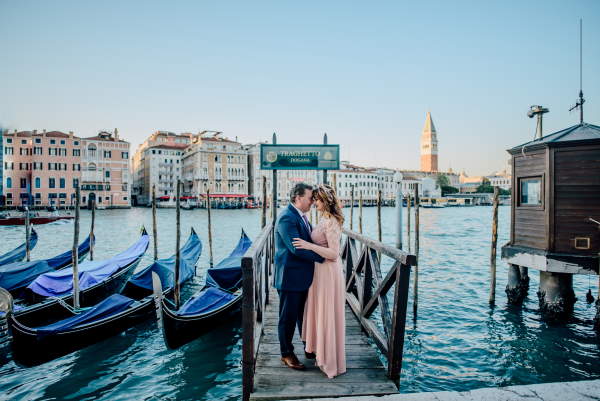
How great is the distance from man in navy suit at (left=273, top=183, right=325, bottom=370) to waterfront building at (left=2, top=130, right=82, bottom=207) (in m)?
59.1

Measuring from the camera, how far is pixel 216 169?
6762cm

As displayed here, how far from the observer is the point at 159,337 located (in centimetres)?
695

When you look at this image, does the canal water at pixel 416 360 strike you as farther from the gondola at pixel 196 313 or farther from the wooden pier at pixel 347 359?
the wooden pier at pixel 347 359

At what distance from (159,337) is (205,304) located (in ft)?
4.11

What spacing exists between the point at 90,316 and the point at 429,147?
128 metres

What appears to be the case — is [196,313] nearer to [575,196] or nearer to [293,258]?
[293,258]

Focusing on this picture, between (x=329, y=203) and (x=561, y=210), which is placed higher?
(x=329, y=203)

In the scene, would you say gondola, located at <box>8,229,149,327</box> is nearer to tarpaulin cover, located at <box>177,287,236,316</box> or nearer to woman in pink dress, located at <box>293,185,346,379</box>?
tarpaulin cover, located at <box>177,287,236,316</box>

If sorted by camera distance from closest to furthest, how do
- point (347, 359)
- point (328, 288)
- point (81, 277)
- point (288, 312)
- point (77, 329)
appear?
point (328, 288) < point (288, 312) < point (347, 359) < point (77, 329) < point (81, 277)

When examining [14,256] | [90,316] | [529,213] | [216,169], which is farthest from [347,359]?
[216,169]

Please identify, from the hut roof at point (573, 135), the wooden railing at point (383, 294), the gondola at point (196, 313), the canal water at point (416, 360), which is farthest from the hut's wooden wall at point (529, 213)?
the gondola at point (196, 313)

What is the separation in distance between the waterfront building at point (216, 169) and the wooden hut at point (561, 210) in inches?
2434

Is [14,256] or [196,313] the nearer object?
[196,313]

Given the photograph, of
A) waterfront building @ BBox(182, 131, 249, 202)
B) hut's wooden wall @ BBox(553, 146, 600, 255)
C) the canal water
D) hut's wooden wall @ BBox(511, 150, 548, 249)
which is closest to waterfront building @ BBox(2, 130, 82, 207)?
waterfront building @ BBox(182, 131, 249, 202)
